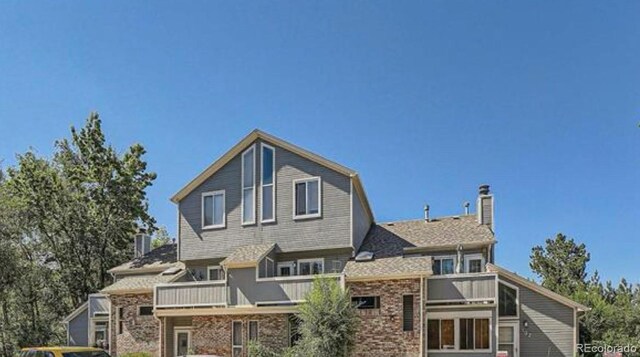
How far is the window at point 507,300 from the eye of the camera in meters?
21.1

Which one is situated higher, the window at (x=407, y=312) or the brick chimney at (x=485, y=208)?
the brick chimney at (x=485, y=208)

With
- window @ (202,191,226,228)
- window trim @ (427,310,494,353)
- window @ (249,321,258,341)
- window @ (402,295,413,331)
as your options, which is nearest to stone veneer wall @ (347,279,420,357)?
window @ (402,295,413,331)

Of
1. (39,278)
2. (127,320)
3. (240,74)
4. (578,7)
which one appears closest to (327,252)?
(240,74)

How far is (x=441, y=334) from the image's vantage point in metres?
21.2

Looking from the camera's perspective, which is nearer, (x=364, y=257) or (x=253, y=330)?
(x=364, y=257)

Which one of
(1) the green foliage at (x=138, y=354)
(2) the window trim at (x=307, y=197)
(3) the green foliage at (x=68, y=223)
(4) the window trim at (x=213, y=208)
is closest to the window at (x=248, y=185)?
(4) the window trim at (x=213, y=208)

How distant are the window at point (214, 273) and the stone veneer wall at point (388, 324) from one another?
761 cm

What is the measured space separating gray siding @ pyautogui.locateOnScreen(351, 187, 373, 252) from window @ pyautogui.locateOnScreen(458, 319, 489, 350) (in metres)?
5.61

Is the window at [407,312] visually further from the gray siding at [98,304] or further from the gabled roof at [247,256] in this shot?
the gray siding at [98,304]

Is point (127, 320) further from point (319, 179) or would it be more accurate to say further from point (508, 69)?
point (508, 69)

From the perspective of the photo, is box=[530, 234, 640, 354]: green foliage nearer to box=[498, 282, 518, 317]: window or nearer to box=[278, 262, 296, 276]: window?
box=[498, 282, 518, 317]: window

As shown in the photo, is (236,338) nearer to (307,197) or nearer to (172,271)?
(172,271)

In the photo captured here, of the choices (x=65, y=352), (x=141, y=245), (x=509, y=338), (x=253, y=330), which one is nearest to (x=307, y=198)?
(x=253, y=330)

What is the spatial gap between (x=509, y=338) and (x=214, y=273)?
1342 cm
